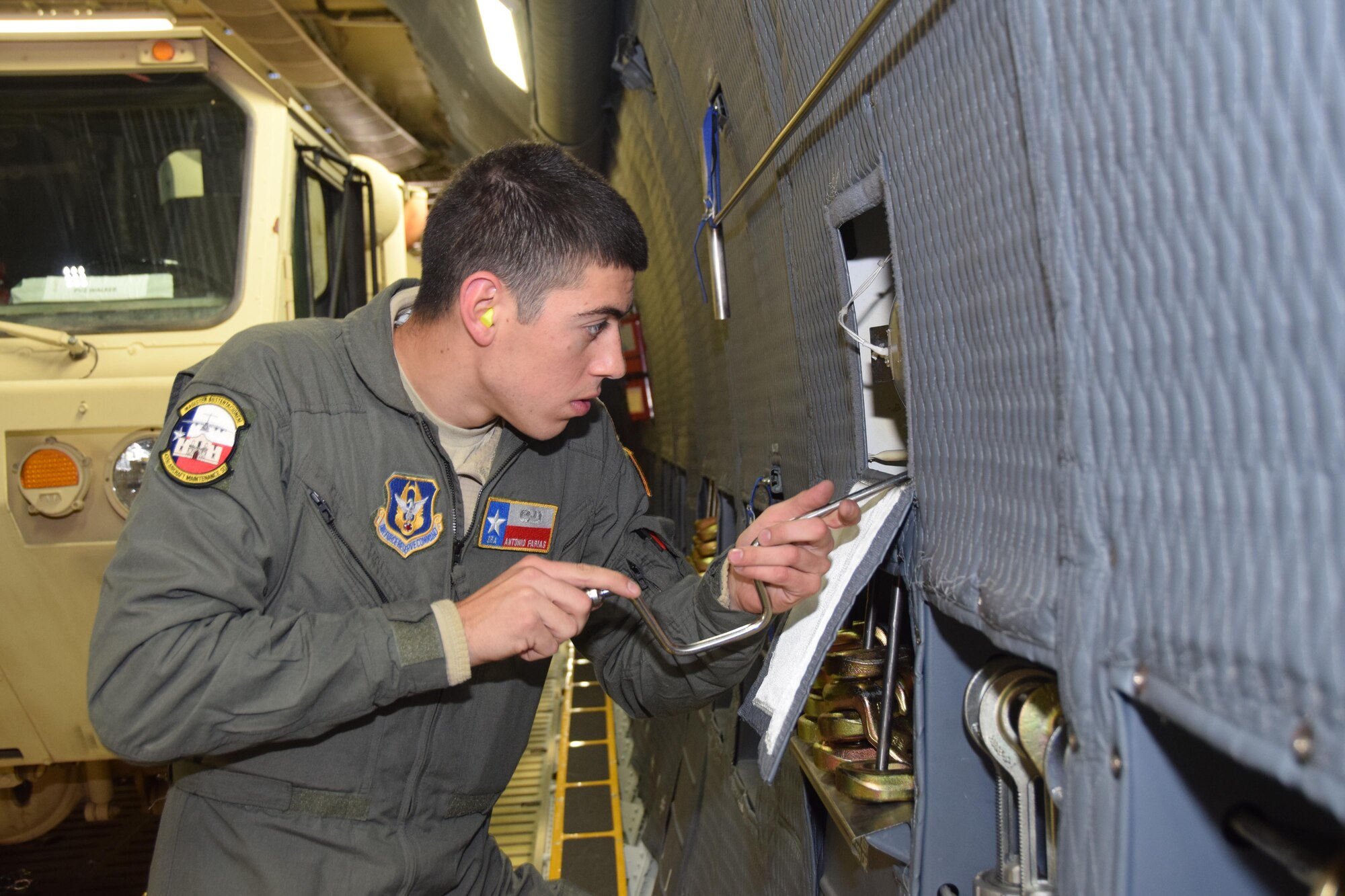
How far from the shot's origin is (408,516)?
1.85 metres

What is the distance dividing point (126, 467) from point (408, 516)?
1.33 m

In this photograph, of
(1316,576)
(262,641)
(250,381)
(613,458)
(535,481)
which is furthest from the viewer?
(613,458)

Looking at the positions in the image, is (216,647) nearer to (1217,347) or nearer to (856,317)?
(856,317)

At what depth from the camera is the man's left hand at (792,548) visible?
5.09 feet

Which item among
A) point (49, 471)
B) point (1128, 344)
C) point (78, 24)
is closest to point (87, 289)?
point (49, 471)

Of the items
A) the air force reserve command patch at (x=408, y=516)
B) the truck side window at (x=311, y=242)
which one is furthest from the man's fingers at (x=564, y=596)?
the truck side window at (x=311, y=242)

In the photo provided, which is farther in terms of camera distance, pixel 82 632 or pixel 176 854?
pixel 82 632

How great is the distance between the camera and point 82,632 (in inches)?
113

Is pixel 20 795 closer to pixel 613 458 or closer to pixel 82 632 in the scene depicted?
pixel 82 632

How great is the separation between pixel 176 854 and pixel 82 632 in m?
1.32

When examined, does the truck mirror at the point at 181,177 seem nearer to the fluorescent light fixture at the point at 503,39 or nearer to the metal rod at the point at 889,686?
the fluorescent light fixture at the point at 503,39

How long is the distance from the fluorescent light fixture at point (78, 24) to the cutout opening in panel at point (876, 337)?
7.92 feet

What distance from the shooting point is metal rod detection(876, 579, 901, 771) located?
159 centimetres

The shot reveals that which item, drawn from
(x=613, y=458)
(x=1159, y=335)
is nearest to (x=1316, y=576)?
(x=1159, y=335)
